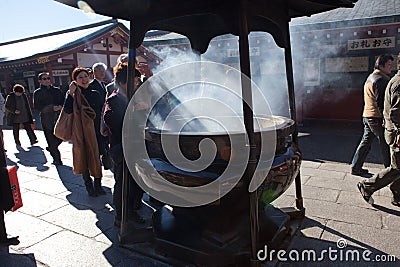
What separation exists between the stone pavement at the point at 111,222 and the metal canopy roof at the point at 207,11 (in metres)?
1.92

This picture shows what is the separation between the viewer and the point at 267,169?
2443 millimetres

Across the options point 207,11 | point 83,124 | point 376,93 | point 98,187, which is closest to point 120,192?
point 98,187

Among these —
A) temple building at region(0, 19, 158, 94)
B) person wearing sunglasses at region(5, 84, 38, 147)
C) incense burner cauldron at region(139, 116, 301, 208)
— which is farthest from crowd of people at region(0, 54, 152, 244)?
temple building at region(0, 19, 158, 94)

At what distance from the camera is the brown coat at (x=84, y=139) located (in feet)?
13.4

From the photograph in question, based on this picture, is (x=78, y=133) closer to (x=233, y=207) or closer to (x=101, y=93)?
(x=101, y=93)

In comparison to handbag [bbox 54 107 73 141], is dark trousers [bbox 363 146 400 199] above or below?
below

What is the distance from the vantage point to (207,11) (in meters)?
2.39

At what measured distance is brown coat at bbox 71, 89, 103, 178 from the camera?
407 cm

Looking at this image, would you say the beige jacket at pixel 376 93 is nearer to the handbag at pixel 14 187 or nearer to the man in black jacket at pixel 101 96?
the man in black jacket at pixel 101 96

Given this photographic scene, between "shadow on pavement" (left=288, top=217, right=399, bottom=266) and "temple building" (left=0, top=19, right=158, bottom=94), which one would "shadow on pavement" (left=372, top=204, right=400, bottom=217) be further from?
"temple building" (left=0, top=19, right=158, bottom=94)

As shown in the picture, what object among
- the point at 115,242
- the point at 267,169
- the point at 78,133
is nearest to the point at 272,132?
the point at 267,169

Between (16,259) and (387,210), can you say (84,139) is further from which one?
(387,210)

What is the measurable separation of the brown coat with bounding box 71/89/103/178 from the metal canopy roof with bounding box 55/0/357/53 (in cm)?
161

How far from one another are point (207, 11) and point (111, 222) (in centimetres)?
246
